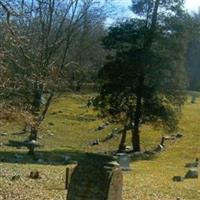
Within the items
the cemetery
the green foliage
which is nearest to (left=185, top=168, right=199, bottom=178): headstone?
the cemetery

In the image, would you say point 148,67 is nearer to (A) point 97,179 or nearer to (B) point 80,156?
(B) point 80,156

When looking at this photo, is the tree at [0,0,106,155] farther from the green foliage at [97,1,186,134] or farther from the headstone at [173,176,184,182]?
the headstone at [173,176,184,182]

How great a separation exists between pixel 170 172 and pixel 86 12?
15467mm

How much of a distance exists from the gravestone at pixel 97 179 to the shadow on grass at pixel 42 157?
14962 millimetres

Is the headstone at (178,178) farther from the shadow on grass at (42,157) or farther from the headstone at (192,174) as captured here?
the shadow on grass at (42,157)

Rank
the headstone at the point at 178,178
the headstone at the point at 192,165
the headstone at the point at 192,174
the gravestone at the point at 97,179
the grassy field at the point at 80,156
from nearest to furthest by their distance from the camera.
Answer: the gravestone at the point at 97,179
the grassy field at the point at 80,156
the headstone at the point at 178,178
the headstone at the point at 192,174
the headstone at the point at 192,165

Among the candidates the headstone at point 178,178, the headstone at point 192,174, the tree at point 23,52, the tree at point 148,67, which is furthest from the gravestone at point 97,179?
the tree at point 148,67

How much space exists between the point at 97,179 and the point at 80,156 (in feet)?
65.6

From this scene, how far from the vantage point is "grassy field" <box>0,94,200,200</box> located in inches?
866

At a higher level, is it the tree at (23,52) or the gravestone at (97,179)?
the tree at (23,52)

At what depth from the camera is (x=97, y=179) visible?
1577cm

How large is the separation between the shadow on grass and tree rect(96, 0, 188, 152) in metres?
5.47

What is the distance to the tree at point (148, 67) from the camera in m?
39.8

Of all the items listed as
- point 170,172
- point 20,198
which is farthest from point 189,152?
point 20,198
